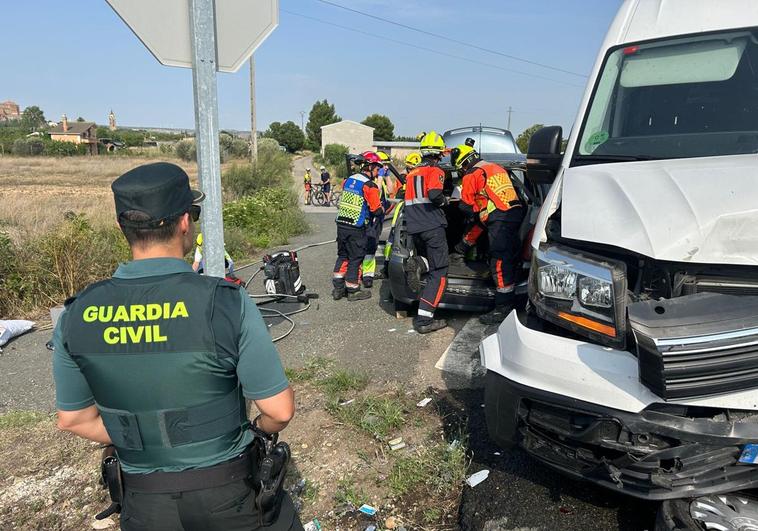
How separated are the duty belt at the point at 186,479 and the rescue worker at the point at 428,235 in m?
3.92

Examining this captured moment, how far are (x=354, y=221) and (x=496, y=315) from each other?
227 cm

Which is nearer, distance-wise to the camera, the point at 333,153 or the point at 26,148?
the point at 26,148

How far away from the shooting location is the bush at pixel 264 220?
454 inches

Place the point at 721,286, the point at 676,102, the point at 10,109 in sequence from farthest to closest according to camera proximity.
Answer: the point at 10,109 → the point at 676,102 → the point at 721,286

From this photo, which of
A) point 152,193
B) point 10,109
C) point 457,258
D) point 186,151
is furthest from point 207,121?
point 10,109

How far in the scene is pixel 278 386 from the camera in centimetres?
176

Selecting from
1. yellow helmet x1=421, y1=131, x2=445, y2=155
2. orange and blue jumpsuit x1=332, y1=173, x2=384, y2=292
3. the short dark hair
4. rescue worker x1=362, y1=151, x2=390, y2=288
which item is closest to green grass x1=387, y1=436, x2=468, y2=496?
the short dark hair

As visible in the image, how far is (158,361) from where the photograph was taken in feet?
5.22

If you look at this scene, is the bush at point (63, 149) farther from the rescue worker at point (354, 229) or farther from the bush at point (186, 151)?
the rescue worker at point (354, 229)

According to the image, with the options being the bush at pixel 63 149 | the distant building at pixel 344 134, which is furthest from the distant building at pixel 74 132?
the distant building at pixel 344 134

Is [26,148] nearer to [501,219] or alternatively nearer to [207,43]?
[501,219]

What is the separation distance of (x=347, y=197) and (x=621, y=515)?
16.7 feet

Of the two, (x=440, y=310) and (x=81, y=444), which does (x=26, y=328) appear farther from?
(x=440, y=310)

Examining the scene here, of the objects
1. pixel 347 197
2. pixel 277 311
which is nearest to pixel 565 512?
pixel 277 311
